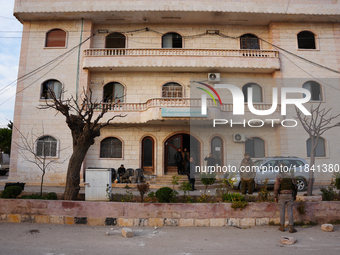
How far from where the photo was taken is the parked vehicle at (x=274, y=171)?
10586mm

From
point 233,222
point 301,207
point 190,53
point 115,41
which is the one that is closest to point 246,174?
point 301,207

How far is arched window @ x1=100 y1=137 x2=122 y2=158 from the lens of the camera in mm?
14937

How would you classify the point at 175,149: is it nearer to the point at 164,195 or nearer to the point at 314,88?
the point at 164,195

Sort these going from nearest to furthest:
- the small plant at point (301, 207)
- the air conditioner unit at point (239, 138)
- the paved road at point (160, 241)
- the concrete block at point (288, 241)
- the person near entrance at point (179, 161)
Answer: the paved road at point (160, 241), the concrete block at point (288, 241), the small plant at point (301, 207), the person near entrance at point (179, 161), the air conditioner unit at point (239, 138)

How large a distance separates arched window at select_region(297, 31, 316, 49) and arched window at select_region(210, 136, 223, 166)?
8.00 m

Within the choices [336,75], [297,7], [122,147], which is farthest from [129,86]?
[336,75]

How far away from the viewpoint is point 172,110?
43.0 ft

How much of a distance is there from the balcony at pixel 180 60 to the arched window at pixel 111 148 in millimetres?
4549

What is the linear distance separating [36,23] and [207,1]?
36.3 ft

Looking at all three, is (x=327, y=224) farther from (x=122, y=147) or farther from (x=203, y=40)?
(x=203, y=40)

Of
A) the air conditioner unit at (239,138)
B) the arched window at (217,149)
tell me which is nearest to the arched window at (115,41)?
the arched window at (217,149)

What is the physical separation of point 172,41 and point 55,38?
7.58 meters

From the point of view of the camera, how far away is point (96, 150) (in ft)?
48.8

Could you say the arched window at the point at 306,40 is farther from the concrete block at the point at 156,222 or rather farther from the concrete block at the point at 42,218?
the concrete block at the point at 42,218
